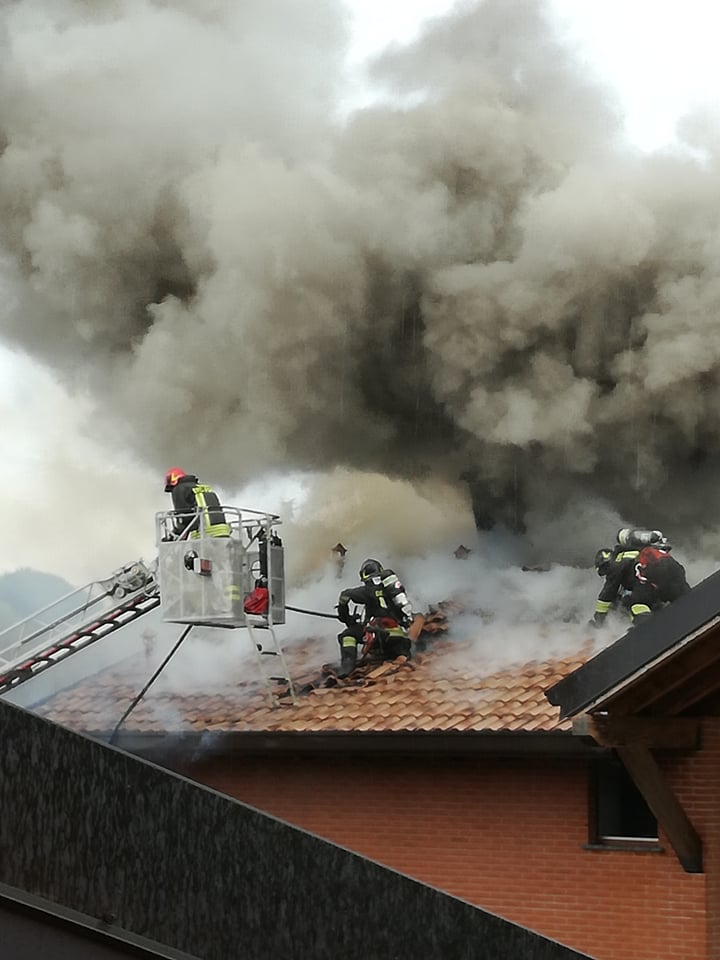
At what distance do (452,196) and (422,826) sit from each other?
9.07 metres

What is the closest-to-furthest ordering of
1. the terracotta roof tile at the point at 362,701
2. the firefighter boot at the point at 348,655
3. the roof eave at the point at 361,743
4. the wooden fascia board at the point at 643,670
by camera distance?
1. the wooden fascia board at the point at 643,670
2. the roof eave at the point at 361,743
3. the terracotta roof tile at the point at 362,701
4. the firefighter boot at the point at 348,655

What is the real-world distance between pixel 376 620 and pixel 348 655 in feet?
1.30

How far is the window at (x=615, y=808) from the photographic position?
827 cm

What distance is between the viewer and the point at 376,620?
35.3ft

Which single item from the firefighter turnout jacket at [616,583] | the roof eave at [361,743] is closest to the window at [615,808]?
the roof eave at [361,743]

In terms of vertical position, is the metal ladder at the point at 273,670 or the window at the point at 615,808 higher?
the metal ladder at the point at 273,670

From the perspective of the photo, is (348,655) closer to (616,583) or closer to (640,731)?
(616,583)

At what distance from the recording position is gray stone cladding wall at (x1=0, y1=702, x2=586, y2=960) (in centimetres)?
125

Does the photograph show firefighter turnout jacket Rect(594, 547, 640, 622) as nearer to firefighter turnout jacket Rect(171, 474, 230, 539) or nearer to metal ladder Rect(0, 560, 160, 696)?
firefighter turnout jacket Rect(171, 474, 230, 539)

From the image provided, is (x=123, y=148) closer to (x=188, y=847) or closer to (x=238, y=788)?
(x=238, y=788)

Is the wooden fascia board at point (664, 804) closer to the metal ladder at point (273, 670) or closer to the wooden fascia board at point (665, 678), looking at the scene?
the wooden fascia board at point (665, 678)

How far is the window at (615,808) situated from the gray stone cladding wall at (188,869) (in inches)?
276

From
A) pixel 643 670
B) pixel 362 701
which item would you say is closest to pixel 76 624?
pixel 362 701

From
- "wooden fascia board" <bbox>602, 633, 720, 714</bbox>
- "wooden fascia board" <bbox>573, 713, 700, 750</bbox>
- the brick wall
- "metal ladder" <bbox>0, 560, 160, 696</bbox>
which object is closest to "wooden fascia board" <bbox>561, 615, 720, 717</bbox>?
"wooden fascia board" <bbox>602, 633, 720, 714</bbox>
